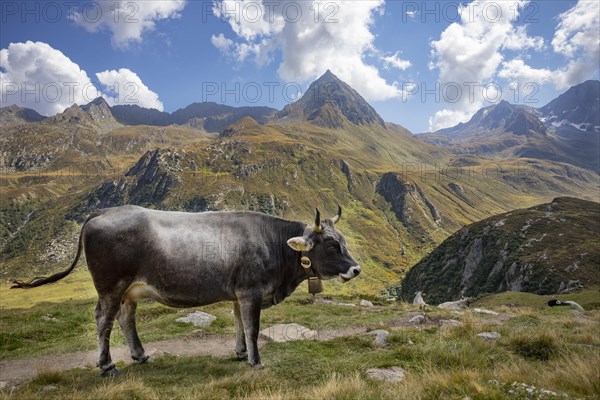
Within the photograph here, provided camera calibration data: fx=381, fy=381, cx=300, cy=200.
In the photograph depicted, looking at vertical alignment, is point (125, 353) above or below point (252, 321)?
below

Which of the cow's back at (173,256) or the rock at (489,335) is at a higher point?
the cow's back at (173,256)

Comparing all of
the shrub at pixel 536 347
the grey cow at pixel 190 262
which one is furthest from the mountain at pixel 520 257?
the grey cow at pixel 190 262

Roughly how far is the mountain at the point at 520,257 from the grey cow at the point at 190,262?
188 feet

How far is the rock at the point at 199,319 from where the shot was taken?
1752 cm

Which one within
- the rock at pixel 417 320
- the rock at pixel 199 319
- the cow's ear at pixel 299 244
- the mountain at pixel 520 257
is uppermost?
the cow's ear at pixel 299 244

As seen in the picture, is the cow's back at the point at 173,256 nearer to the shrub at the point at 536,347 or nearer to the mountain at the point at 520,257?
the shrub at the point at 536,347

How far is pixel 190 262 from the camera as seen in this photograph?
9492mm

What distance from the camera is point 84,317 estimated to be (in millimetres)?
20344

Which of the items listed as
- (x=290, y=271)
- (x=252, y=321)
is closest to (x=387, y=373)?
(x=252, y=321)

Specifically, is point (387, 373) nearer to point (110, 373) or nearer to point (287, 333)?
point (110, 373)

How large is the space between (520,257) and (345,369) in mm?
74382

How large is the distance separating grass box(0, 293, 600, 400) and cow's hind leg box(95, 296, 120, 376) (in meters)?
0.31

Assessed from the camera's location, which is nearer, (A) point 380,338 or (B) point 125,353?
(B) point 125,353

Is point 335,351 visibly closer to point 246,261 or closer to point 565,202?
point 246,261
